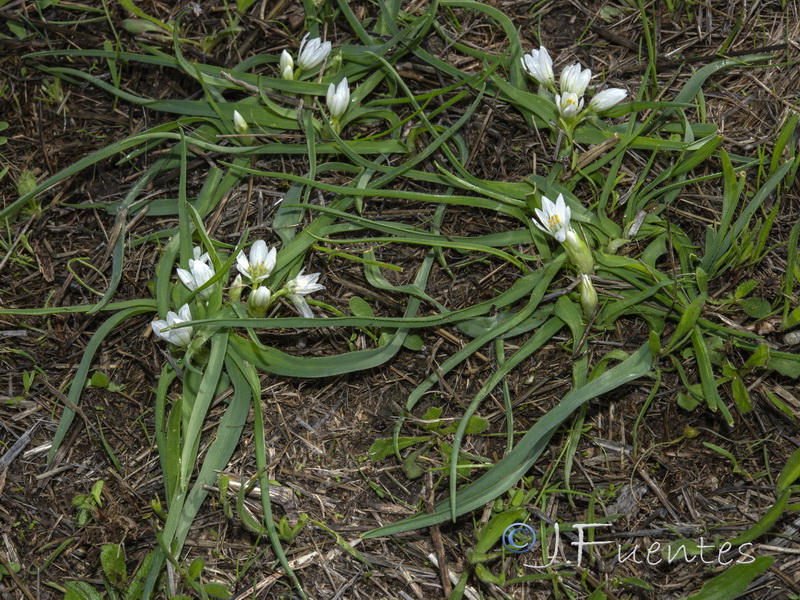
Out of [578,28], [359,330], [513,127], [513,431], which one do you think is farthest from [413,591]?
[578,28]

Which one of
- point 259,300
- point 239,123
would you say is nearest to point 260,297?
point 259,300

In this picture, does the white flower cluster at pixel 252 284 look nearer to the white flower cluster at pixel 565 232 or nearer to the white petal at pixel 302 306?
the white petal at pixel 302 306

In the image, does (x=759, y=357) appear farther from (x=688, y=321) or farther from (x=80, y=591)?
(x=80, y=591)

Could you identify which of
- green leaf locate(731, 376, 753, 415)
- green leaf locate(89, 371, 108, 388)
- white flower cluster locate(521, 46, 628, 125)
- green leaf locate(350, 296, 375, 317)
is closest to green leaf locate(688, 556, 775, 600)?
green leaf locate(731, 376, 753, 415)

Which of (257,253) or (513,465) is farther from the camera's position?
(257,253)

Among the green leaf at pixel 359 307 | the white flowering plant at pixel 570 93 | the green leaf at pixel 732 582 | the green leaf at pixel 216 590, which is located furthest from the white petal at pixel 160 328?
the green leaf at pixel 732 582

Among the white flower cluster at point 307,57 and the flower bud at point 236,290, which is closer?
the flower bud at point 236,290

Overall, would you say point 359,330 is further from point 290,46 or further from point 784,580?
point 784,580

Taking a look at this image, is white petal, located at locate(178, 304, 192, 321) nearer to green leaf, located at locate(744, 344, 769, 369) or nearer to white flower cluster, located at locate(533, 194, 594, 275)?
white flower cluster, located at locate(533, 194, 594, 275)
